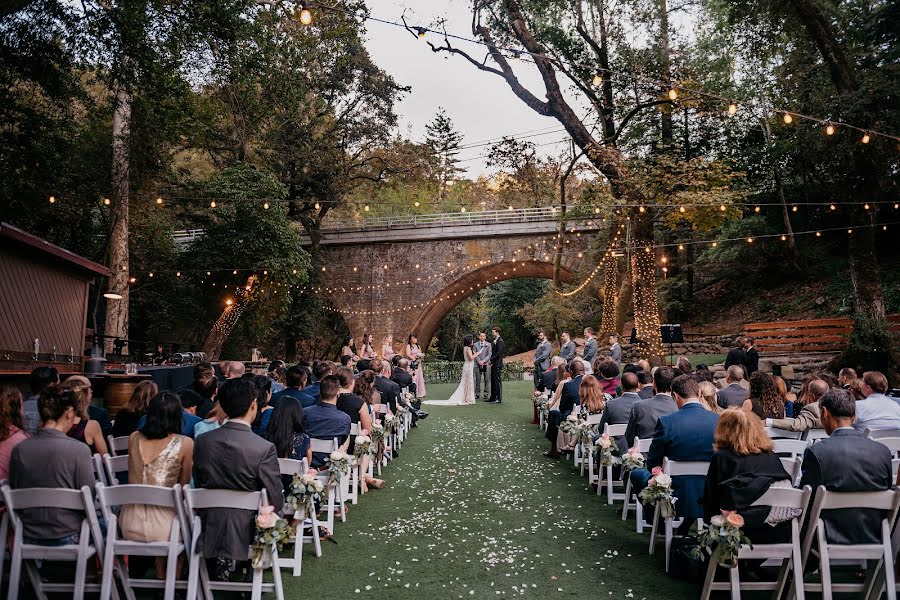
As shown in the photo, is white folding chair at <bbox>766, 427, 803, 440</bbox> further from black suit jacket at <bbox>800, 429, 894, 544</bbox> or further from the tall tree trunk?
the tall tree trunk

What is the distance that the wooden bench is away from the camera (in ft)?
49.6

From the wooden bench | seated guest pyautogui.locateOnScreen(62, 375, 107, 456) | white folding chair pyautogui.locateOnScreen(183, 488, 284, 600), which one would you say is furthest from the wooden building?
the wooden bench

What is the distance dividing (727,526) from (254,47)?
8.23m

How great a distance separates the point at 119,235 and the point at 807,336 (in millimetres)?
16934

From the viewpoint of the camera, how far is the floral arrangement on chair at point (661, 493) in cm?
381

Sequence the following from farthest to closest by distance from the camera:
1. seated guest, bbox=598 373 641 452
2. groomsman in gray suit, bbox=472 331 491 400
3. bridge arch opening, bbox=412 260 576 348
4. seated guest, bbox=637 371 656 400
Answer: bridge arch opening, bbox=412 260 576 348
groomsman in gray suit, bbox=472 331 491 400
seated guest, bbox=637 371 656 400
seated guest, bbox=598 373 641 452

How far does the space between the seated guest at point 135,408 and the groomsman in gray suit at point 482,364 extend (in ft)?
31.7

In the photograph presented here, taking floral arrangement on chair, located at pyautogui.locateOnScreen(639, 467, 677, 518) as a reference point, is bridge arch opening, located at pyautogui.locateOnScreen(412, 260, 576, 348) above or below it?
above

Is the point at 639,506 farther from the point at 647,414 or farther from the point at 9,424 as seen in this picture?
the point at 9,424

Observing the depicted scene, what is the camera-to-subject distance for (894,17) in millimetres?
14820

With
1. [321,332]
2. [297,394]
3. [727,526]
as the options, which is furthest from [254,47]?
[321,332]

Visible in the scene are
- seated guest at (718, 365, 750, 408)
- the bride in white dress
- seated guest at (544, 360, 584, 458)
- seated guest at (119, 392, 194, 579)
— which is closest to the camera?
seated guest at (119, 392, 194, 579)

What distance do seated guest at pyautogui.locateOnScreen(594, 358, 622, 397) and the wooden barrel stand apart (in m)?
6.36

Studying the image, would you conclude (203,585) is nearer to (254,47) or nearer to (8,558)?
(8,558)
